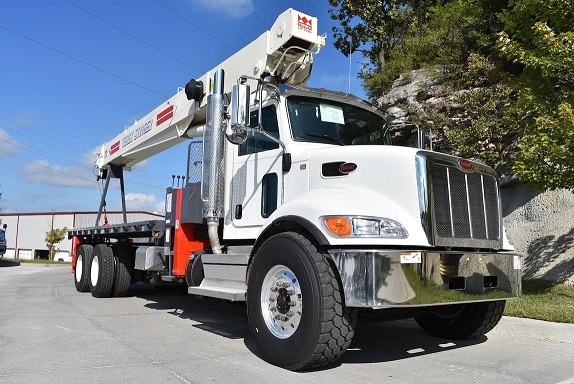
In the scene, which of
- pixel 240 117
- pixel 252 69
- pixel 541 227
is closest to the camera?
pixel 240 117

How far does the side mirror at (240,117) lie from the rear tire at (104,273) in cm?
557

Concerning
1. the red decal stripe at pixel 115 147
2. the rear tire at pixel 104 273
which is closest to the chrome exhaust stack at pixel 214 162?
the rear tire at pixel 104 273

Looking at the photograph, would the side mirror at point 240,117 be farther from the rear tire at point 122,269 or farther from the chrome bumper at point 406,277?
the rear tire at point 122,269

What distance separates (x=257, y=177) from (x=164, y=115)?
3939 millimetres

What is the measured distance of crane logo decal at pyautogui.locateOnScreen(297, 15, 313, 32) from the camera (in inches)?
255

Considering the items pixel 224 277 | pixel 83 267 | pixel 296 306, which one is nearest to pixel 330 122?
pixel 224 277

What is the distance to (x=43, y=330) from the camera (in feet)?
20.6

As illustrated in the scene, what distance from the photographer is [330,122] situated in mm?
5863

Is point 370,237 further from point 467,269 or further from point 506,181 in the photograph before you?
point 506,181

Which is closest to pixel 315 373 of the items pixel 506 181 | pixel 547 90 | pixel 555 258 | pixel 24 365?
pixel 24 365

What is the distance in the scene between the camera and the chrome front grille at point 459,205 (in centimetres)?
452

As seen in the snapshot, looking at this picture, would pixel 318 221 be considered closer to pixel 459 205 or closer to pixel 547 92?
pixel 459 205

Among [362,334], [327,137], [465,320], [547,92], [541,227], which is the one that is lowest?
[362,334]

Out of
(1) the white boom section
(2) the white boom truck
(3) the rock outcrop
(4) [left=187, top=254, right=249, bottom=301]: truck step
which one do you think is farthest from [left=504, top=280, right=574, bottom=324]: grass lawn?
(1) the white boom section
